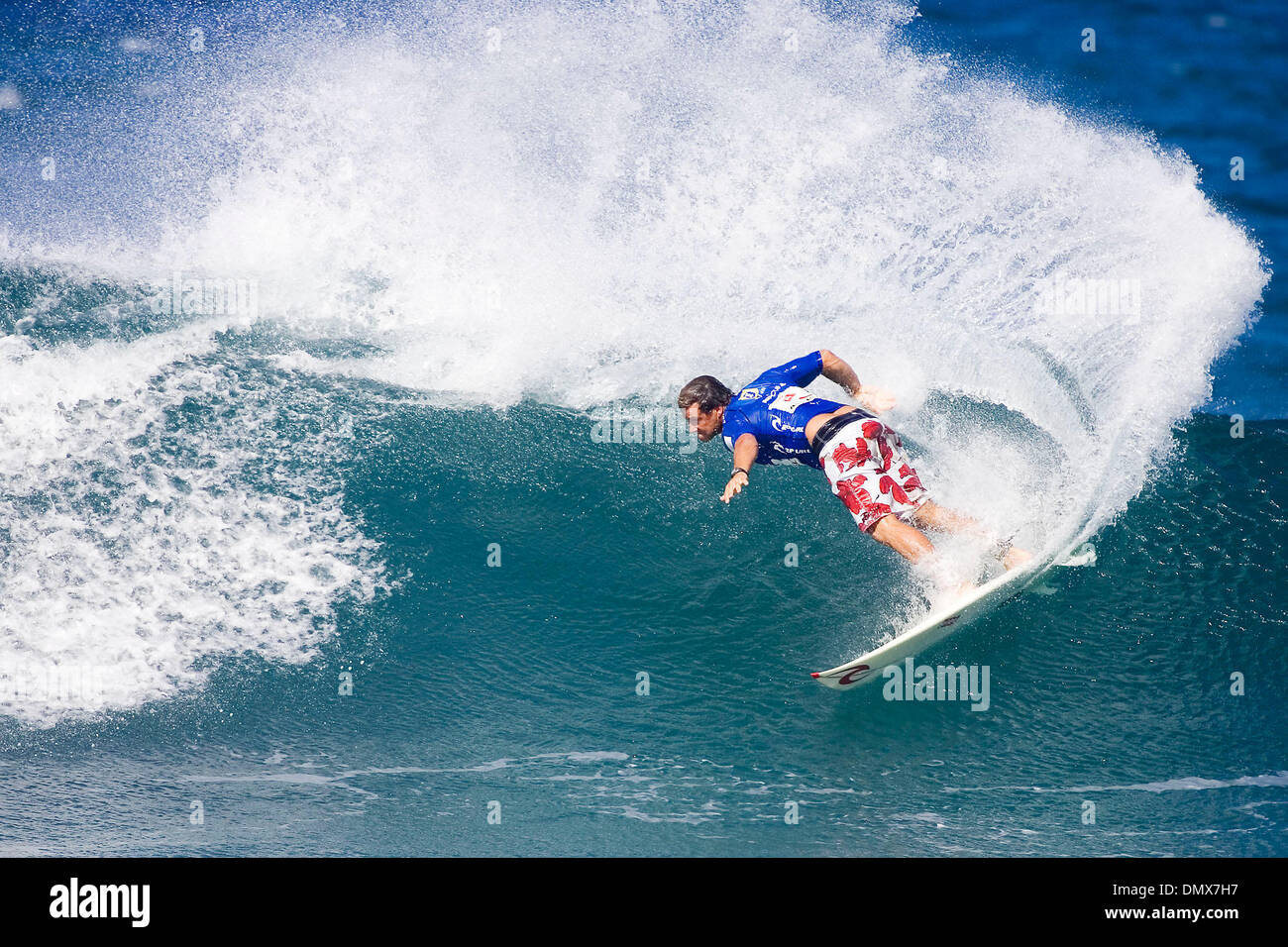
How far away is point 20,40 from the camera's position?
17.0 meters

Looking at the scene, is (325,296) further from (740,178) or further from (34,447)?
(740,178)

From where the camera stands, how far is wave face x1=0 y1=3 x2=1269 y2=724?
23.2 feet

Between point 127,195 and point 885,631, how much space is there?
910 cm

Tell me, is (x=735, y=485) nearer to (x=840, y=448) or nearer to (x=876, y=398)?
(x=840, y=448)

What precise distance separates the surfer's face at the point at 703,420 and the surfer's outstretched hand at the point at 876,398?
886 millimetres

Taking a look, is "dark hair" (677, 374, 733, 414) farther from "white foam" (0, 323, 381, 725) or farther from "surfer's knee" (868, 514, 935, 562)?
"white foam" (0, 323, 381, 725)

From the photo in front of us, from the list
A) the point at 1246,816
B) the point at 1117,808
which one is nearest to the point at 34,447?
the point at 1117,808

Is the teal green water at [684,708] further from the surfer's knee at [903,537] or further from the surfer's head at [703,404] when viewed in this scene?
the surfer's head at [703,404]

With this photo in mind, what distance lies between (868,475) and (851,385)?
75cm

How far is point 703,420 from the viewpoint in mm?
6336

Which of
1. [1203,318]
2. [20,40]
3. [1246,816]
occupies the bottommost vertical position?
[1246,816]

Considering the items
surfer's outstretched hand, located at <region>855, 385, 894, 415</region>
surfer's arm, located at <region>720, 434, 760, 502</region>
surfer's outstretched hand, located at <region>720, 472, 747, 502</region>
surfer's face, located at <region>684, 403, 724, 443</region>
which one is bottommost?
surfer's outstretched hand, located at <region>720, 472, 747, 502</region>
